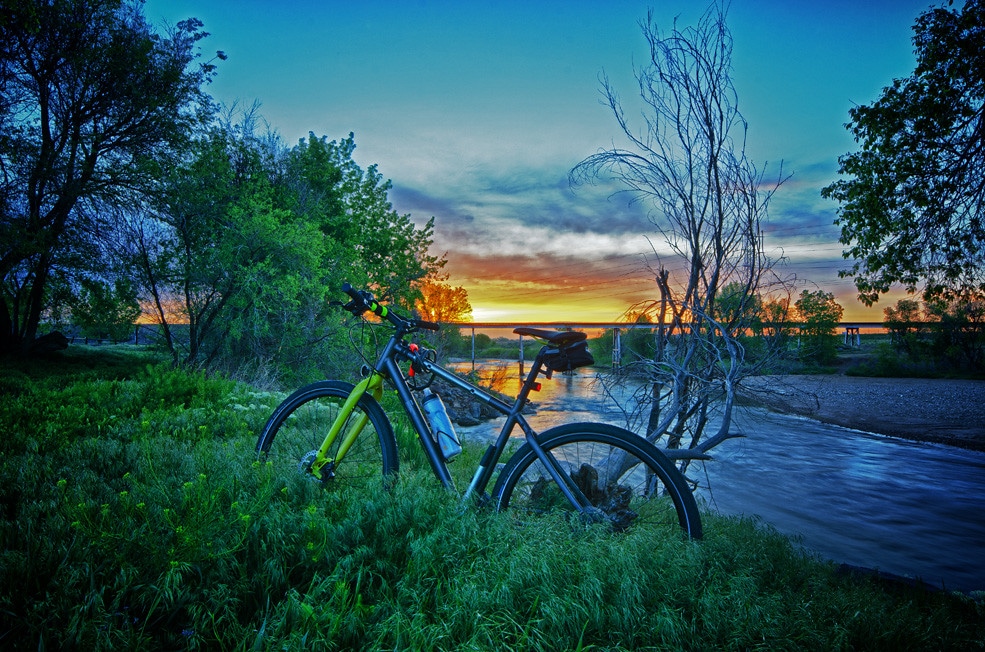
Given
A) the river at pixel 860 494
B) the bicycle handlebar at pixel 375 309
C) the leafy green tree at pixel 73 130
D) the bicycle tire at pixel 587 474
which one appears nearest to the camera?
the bicycle tire at pixel 587 474

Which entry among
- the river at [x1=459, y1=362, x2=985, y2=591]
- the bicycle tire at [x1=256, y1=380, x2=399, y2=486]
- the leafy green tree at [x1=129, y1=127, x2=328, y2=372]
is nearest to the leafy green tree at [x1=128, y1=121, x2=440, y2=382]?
the leafy green tree at [x1=129, y1=127, x2=328, y2=372]

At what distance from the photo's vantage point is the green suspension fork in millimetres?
2779

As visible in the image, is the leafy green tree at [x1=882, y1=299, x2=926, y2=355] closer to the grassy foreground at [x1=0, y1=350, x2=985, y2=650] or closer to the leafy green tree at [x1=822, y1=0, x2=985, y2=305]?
the leafy green tree at [x1=822, y1=0, x2=985, y2=305]

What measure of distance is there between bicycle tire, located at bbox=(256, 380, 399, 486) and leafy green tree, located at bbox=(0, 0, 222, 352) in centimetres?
1001

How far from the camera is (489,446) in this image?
2541mm

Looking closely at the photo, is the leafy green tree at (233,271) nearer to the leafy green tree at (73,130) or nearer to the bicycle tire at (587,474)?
the leafy green tree at (73,130)

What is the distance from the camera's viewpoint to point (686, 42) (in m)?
4.68

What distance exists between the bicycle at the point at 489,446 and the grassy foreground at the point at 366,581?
18cm

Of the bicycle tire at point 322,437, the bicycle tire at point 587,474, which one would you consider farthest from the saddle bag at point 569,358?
the bicycle tire at point 322,437

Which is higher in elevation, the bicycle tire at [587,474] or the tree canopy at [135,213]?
the tree canopy at [135,213]

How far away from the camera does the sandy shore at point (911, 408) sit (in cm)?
1316

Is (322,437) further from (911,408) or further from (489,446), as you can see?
(911,408)

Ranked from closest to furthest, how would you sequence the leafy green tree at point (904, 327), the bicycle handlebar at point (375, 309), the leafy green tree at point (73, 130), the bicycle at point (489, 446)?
the bicycle at point (489, 446)
the bicycle handlebar at point (375, 309)
the leafy green tree at point (73, 130)
the leafy green tree at point (904, 327)

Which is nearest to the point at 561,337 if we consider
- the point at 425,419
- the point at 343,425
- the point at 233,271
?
the point at 425,419
